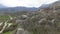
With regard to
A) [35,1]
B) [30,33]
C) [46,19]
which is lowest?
[30,33]

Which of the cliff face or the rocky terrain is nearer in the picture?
the rocky terrain

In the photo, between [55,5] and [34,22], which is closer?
[34,22]

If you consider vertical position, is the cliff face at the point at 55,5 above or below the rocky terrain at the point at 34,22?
above

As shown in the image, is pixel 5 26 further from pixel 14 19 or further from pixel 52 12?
pixel 52 12

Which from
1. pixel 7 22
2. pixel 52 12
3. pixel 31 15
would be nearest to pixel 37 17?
pixel 31 15

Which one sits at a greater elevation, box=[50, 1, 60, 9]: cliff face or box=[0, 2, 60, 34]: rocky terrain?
box=[50, 1, 60, 9]: cliff face

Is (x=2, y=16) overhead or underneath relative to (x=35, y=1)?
underneath

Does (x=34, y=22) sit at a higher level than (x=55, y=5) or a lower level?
lower

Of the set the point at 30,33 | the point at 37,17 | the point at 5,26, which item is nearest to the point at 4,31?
the point at 5,26

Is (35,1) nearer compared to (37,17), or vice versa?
(37,17)

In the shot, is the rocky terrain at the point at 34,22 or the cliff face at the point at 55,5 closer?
the rocky terrain at the point at 34,22
